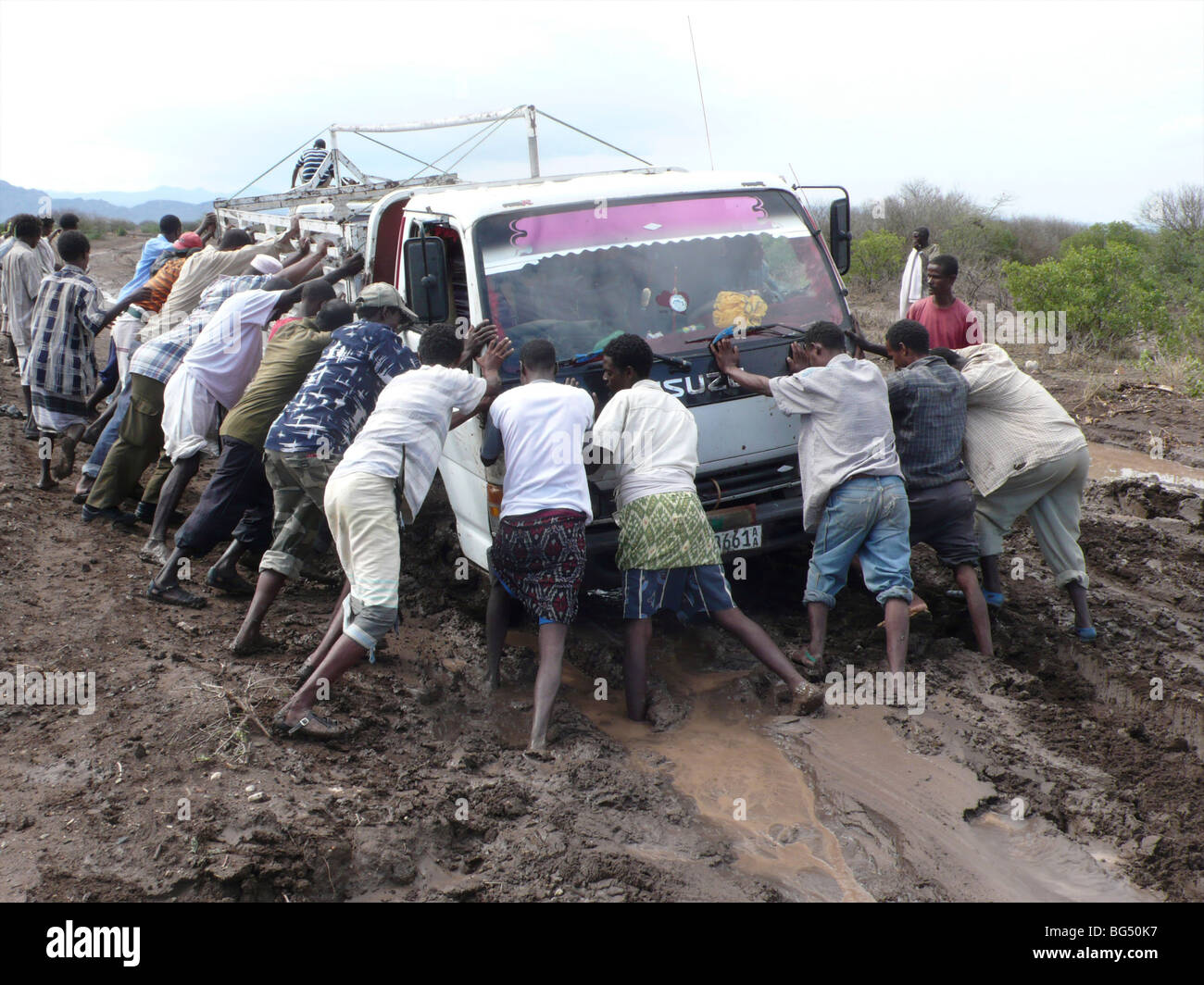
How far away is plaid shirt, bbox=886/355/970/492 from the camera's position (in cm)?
489

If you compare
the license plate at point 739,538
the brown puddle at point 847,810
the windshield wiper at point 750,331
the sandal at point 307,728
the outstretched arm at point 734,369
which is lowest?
the brown puddle at point 847,810

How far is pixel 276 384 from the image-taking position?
17.3 feet

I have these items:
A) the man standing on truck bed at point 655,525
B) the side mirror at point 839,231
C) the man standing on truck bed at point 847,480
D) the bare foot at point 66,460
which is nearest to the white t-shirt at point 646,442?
the man standing on truck bed at point 655,525

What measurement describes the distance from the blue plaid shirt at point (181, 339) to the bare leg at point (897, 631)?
4.12 meters

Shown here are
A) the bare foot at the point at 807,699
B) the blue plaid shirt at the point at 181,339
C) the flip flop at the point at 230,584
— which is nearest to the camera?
the bare foot at the point at 807,699

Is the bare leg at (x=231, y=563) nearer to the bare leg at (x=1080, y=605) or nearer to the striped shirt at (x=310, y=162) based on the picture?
the bare leg at (x=1080, y=605)

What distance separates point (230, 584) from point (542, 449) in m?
2.31

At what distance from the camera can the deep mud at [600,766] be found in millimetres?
3285

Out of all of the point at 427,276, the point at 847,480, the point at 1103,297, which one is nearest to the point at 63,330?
the point at 427,276

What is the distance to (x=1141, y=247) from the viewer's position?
21.4m

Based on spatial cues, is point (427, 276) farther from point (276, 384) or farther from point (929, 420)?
point (929, 420)

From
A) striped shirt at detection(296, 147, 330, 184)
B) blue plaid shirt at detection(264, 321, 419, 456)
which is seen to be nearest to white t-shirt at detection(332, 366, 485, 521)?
blue plaid shirt at detection(264, 321, 419, 456)

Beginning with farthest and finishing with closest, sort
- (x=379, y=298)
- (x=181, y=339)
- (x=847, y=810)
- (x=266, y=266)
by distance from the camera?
(x=266, y=266) → (x=181, y=339) → (x=379, y=298) → (x=847, y=810)

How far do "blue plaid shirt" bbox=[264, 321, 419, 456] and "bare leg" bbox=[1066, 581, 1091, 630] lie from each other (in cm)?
352
